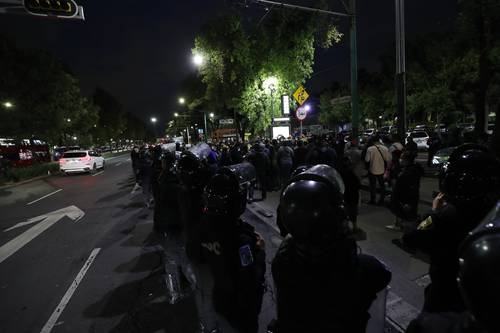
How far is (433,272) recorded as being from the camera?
222 centimetres

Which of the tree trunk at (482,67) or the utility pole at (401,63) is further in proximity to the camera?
the tree trunk at (482,67)

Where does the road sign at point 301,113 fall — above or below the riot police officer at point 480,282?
above

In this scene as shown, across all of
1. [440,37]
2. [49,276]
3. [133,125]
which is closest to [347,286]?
[49,276]

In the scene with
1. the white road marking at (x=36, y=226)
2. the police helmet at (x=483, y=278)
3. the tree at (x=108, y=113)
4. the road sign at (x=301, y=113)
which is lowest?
the white road marking at (x=36, y=226)

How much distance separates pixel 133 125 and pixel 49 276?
137m

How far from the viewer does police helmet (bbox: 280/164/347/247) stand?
164 centimetres

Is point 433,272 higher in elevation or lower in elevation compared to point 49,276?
higher

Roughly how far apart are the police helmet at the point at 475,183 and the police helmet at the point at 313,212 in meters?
1.03

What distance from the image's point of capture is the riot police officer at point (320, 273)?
1531 mm

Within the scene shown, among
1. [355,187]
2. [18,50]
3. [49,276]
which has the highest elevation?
[18,50]

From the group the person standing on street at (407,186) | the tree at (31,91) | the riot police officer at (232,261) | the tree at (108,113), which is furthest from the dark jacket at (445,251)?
the tree at (108,113)

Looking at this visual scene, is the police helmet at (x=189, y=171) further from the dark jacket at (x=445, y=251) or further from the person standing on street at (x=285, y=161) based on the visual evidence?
the person standing on street at (x=285, y=161)

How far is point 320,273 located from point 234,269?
84cm

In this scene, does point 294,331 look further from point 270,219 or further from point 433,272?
point 270,219
